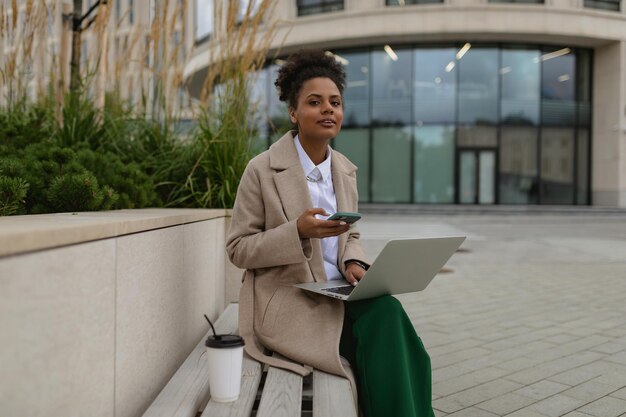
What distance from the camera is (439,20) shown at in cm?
2034

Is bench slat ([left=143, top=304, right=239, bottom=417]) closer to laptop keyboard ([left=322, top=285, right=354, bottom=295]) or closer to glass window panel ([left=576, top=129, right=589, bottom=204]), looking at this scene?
laptop keyboard ([left=322, top=285, right=354, bottom=295])

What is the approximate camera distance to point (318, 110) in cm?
228

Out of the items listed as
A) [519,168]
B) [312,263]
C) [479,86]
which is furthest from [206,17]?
[519,168]

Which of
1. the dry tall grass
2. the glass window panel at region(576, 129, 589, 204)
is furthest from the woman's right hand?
the glass window panel at region(576, 129, 589, 204)

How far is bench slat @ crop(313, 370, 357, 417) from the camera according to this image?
5.24 feet

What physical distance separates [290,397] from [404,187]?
2049cm

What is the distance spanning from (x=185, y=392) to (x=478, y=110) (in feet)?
69.3

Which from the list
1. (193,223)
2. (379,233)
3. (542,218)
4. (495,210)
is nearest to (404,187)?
(495,210)

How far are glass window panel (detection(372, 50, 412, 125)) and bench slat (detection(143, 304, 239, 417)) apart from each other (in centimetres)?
2024

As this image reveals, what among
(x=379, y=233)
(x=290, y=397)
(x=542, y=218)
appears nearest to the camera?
(x=290, y=397)

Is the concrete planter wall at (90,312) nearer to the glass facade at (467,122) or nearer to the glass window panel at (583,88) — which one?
the glass facade at (467,122)

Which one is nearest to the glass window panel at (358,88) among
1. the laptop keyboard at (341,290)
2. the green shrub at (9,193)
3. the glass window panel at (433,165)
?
the glass window panel at (433,165)

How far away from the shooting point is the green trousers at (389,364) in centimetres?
189

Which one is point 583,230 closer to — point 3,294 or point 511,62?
point 511,62
